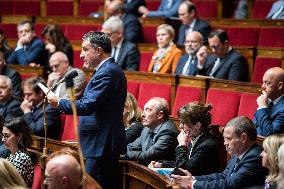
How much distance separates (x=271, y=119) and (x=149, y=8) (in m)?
2.16

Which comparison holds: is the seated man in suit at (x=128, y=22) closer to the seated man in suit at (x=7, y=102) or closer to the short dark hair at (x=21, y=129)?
the seated man in suit at (x=7, y=102)

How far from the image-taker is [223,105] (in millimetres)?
2877

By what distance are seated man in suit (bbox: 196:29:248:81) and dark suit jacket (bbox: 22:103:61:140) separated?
2.53ft

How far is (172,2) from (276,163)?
241cm

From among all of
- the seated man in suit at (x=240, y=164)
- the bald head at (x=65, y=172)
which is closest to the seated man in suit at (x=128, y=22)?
the seated man in suit at (x=240, y=164)

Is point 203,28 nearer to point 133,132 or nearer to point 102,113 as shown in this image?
point 133,132

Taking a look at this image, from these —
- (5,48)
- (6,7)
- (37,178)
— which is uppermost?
(6,7)

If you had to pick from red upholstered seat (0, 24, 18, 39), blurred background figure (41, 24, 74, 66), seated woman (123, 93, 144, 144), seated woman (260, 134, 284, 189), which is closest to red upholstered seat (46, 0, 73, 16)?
red upholstered seat (0, 24, 18, 39)

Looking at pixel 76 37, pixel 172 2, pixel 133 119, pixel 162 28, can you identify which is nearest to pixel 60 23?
pixel 76 37

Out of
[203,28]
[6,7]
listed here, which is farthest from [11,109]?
[6,7]

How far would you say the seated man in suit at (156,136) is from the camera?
8.00 feet

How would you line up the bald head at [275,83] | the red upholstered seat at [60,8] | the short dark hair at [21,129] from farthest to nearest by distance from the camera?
the red upholstered seat at [60,8] → the bald head at [275,83] → the short dark hair at [21,129]

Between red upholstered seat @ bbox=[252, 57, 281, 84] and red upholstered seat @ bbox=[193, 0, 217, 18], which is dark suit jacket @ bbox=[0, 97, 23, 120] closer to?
red upholstered seat @ bbox=[252, 57, 281, 84]

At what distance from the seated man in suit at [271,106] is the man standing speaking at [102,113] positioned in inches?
20.5
